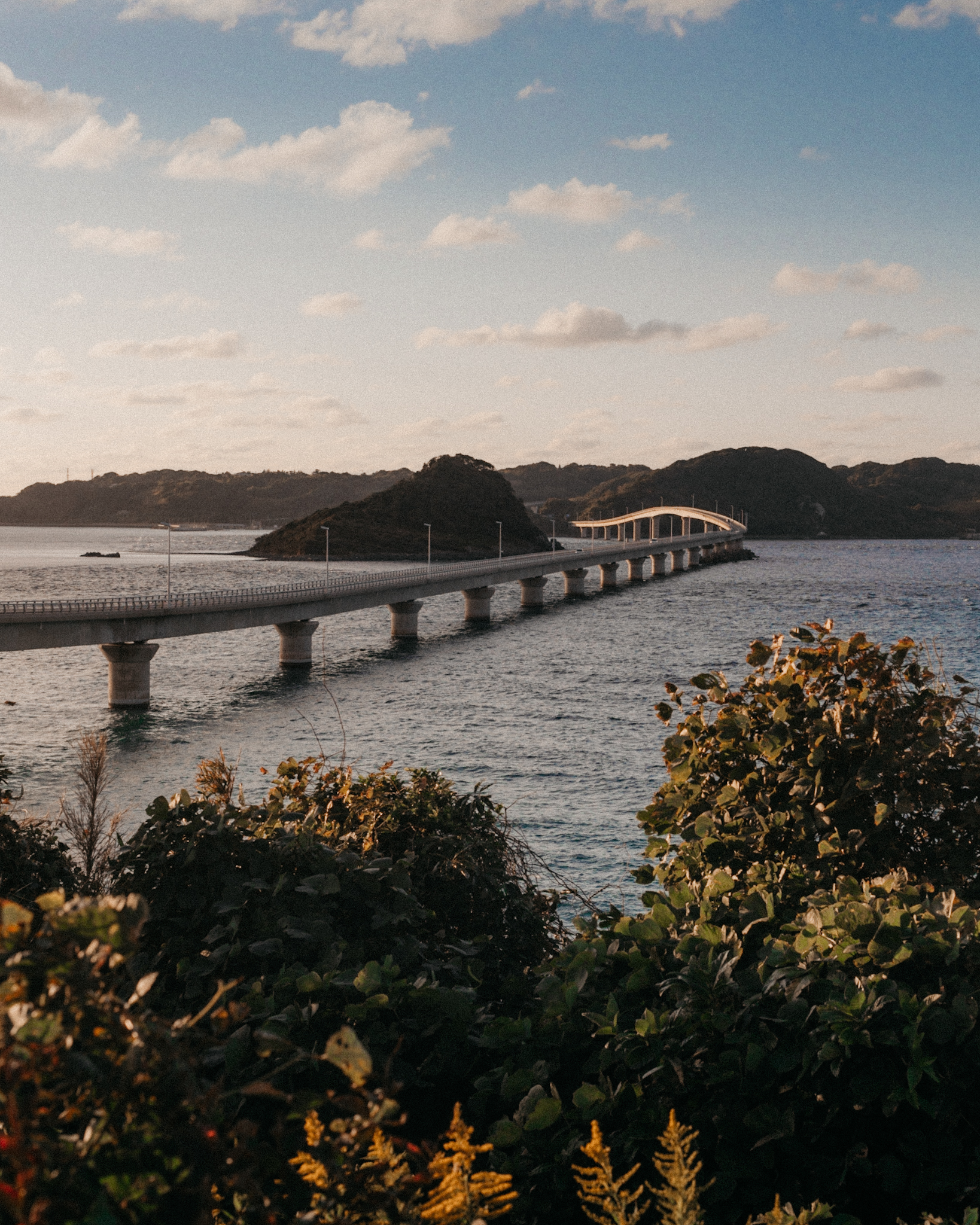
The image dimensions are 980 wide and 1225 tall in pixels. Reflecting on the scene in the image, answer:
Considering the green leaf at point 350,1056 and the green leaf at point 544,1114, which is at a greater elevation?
the green leaf at point 350,1056

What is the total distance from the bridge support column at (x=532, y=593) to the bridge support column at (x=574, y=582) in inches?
677

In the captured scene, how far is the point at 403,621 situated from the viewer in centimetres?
8381

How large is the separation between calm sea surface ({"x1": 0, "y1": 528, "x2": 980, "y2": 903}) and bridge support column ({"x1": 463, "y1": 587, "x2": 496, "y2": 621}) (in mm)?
1847

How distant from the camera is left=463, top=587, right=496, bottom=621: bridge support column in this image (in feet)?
324

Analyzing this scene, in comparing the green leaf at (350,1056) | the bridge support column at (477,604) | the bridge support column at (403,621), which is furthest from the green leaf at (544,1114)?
the bridge support column at (477,604)

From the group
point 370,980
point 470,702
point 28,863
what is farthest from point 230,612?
point 370,980

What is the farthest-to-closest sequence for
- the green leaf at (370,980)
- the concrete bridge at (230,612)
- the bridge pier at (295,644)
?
the bridge pier at (295,644)
the concrete bridge at (230,612)
the green leaf at (370,980)

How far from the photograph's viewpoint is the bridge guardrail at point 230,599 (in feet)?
163

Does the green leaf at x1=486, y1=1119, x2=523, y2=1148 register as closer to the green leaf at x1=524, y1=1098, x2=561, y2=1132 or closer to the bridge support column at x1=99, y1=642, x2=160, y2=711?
the green leaf at x1=524, y1=1098, x2=561, y2=1132

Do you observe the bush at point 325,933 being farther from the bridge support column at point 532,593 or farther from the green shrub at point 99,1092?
the bridge support column at point 532,593

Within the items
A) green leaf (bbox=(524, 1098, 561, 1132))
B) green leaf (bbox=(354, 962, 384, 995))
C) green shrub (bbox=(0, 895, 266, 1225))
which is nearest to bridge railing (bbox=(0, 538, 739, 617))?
green leaf (bbox=(354, 962, 384, 995))

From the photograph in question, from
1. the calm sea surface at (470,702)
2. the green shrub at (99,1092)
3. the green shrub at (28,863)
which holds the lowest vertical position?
the calm sea surface at (470,702)

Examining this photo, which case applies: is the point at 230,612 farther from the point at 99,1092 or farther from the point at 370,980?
the point at 99,1092

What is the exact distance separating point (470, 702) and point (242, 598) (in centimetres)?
1971
